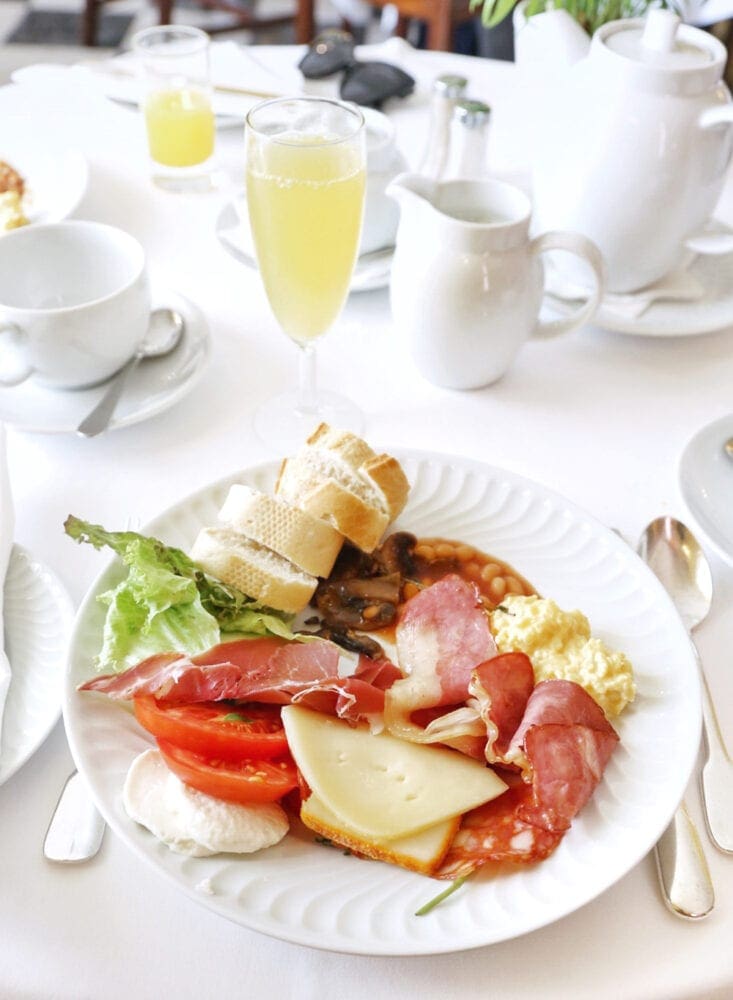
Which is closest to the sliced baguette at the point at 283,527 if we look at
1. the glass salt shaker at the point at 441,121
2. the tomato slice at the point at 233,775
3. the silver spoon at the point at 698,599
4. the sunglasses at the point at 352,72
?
the tomato slice at the point at 233,775

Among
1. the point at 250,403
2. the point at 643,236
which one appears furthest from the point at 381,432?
the point at 643,236

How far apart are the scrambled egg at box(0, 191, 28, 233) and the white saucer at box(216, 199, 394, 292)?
293 mm

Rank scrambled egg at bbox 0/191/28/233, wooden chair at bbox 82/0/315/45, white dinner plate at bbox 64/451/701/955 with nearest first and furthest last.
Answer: white dinner plate at bbox 64/451/701/955 → scrambled egg at bbox 0/191/28/233 → wooden chair at bbox 82/0/315/45

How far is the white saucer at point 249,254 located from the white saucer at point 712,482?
50 centimetres

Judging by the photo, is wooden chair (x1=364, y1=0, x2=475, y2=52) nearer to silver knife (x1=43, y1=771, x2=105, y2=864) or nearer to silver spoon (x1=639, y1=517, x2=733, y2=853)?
silver spoon (x1=639, y1=517, x2=733, y2=853)

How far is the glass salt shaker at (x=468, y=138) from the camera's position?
4.45 feet

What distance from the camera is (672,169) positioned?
1.19m

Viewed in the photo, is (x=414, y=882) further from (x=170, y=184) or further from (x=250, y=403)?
(x=170, y=184)

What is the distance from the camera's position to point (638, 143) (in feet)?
3.87

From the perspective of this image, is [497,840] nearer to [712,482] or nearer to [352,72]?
[712,482]

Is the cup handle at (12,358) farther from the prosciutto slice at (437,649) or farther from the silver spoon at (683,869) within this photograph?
the silver spoon at (683,869)

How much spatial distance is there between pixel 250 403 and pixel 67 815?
600 millimetres

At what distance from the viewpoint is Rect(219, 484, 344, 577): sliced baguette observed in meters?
0.90

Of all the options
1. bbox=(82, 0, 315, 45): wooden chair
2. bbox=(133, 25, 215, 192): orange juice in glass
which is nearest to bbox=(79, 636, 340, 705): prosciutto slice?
bbox=(133, 25, 215, 192): orange juice in glass
